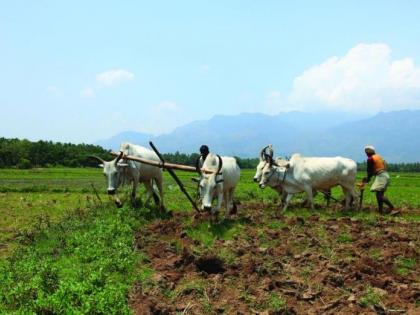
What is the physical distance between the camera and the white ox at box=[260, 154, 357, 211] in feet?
59.8

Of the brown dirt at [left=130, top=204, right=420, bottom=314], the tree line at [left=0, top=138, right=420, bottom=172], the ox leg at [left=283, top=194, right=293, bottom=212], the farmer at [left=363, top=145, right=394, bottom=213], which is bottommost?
the brown dirt at [left=130, top=204, right=420, bottom=314]

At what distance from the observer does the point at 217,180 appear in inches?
559

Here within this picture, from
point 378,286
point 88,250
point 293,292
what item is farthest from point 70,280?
point 378,286

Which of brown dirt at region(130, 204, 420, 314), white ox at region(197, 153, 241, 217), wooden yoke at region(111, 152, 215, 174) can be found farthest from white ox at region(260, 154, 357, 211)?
brown dirt at region(130, 204, 420, 314)

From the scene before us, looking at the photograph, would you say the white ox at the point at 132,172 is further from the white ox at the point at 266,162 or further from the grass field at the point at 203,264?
the white ox at the point at 266,162

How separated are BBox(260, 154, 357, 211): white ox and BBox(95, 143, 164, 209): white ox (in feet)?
12.3

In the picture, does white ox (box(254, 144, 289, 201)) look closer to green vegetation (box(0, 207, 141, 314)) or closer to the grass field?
the grass field

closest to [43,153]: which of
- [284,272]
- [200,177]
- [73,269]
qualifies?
[200,177]

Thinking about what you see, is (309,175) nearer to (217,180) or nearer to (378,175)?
(378,175)

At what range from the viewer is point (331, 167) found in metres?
18.4

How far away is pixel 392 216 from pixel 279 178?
383 centimetres

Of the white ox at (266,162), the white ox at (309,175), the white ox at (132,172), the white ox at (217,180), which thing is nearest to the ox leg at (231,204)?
the white ox at (217,180)

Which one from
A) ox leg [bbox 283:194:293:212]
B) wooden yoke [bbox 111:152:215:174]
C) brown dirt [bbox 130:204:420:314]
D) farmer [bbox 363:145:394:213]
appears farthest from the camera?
ox leg [bbox 283:194:293:212]

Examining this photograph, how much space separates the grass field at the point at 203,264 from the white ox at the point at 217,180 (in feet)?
2.13
